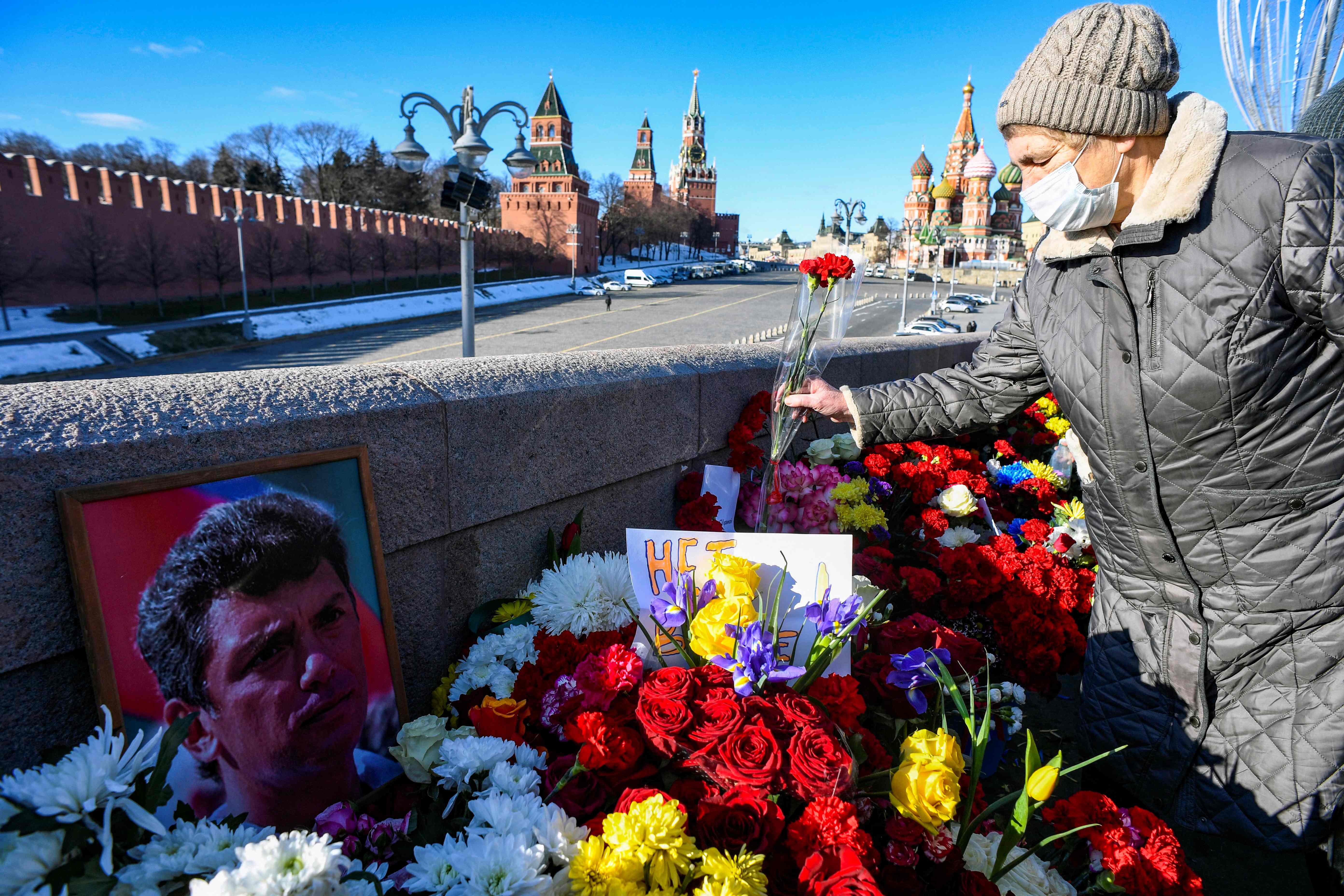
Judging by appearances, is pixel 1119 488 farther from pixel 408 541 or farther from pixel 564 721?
pixel 408 541

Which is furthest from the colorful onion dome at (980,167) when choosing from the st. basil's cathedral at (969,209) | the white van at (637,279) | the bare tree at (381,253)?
the bare tree at (381,253)

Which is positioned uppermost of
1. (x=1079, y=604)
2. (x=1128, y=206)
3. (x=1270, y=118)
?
(x=1270, y=118)

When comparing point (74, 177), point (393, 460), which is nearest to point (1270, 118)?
point (393, 460)

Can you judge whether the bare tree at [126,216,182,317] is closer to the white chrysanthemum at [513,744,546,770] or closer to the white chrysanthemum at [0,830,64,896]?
the white chrysanthemum at [513,744,546,770]

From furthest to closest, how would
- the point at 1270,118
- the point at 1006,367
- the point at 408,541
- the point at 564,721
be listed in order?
the point at 1270,118, the point at 1006,367, the point at 408,541, the point at 564,721

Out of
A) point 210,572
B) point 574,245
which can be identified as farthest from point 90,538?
point 574,245

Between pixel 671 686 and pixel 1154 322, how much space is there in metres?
1.30

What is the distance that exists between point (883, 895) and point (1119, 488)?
3.70ft

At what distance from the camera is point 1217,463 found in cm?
164

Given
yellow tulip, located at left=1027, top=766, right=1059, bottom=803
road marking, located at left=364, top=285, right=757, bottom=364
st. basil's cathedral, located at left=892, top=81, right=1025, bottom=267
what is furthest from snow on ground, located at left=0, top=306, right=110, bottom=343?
st. basil's cathedral, located at left=892, top=81, right=1025, bottom=267

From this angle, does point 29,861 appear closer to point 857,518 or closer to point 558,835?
point 558,835

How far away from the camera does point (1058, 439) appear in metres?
4.58

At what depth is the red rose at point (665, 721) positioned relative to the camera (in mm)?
1233

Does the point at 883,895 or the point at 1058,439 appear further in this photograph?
the point at 1058,439
